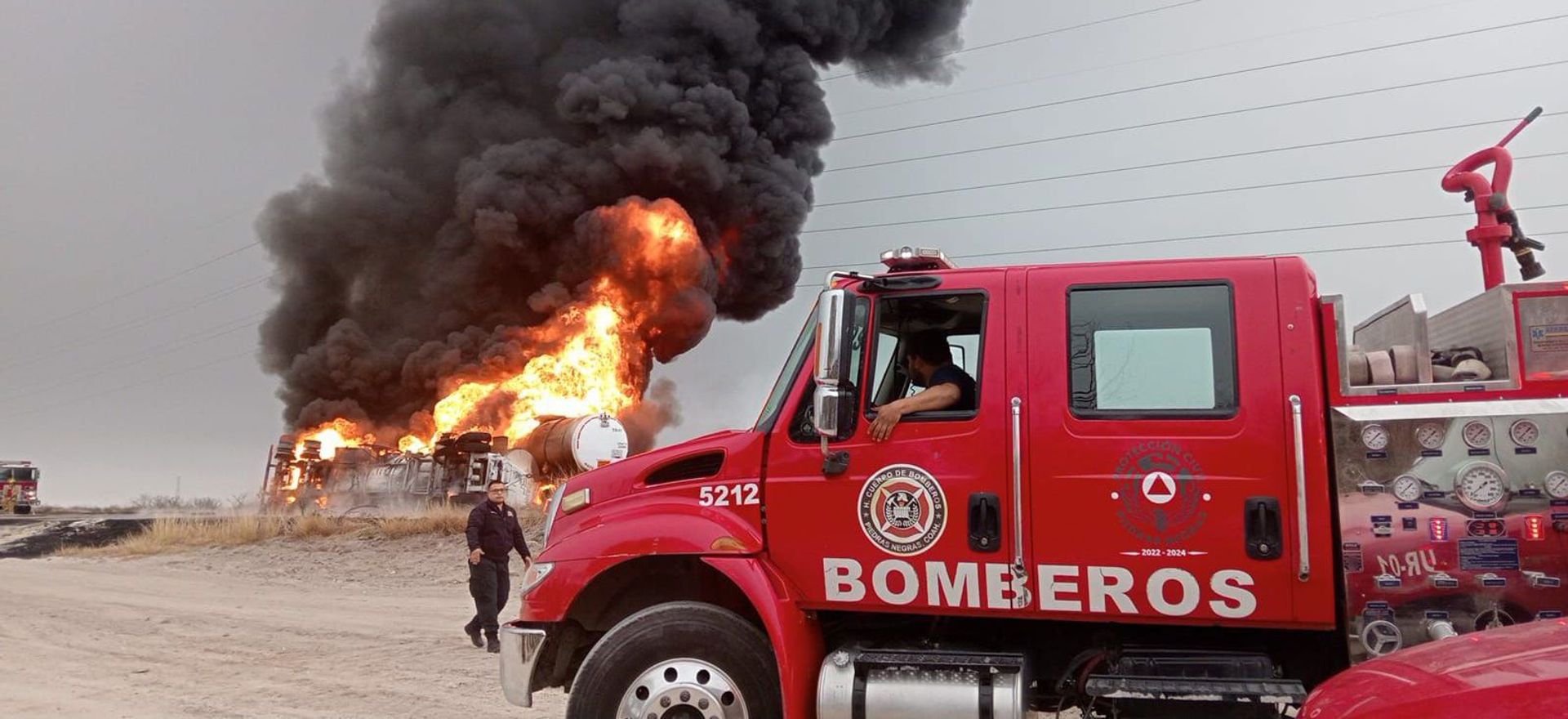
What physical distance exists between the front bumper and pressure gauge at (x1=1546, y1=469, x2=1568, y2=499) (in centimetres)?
442

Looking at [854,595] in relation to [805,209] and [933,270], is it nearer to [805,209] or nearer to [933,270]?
[933,270]

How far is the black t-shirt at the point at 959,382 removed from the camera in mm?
4691

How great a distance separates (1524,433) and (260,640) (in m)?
12.1

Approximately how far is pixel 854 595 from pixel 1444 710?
242cm

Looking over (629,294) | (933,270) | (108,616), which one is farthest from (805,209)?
(933,270)

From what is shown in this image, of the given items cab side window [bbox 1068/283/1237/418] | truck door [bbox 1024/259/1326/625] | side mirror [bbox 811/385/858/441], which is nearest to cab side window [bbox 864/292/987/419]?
side mirror [bbox 811/385/858/441]

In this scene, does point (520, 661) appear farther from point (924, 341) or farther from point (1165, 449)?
point (1165, 449)

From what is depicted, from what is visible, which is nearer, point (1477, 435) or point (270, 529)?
point (1477, 435)

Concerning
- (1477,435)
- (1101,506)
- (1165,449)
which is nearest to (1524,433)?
(1477,435)

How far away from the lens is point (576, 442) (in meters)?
28.1

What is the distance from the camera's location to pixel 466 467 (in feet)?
94.6

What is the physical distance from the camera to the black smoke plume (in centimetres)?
4022

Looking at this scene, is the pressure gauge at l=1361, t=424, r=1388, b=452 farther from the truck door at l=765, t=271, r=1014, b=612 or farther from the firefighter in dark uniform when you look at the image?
the firefighter in dark uniform

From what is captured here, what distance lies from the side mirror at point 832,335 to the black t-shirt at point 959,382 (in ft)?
1.85
